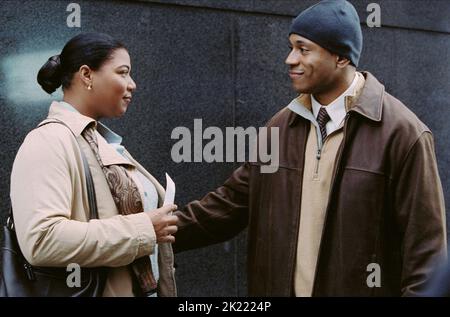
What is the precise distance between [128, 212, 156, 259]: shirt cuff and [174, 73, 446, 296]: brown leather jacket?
0.91m

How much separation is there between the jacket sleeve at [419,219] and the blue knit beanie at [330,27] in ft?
2.43

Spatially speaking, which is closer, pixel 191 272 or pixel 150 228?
pixel 150 228

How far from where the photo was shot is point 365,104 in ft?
14.4

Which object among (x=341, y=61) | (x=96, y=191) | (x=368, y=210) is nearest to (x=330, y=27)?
(x=341, y=61)

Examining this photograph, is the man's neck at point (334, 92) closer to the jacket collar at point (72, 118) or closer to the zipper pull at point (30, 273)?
the jacket collar at point (72, 118)

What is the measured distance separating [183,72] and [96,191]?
9.22ft

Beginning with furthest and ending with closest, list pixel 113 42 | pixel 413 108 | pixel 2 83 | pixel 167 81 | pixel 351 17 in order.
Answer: pixel 413 108, pixel 167 81, pixel 2 83, pixel 351 17, pixel 113 42

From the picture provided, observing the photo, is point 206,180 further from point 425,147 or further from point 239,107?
point 425,147

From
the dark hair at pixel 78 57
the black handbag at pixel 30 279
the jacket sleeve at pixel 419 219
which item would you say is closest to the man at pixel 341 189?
the jacket sleeve at pixel 419 219

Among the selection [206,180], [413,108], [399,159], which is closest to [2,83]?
[206,180]

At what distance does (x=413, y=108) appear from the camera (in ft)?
25.3

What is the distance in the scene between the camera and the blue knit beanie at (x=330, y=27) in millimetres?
4559

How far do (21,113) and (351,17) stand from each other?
8.24 ft

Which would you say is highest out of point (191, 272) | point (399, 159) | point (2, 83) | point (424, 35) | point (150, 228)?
point (424, 35)
